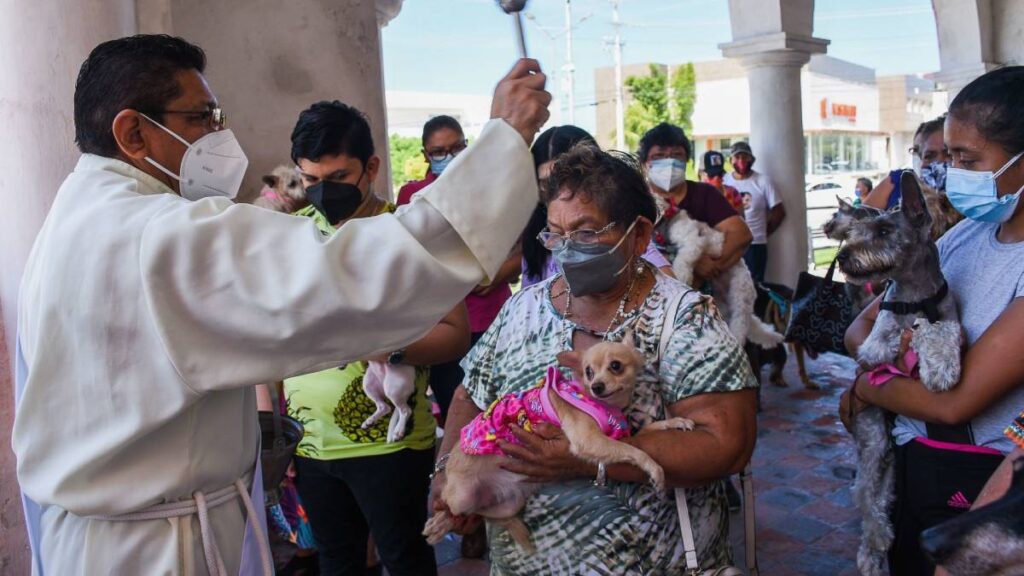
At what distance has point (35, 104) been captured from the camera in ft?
9.62

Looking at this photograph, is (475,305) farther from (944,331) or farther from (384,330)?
(384,330)

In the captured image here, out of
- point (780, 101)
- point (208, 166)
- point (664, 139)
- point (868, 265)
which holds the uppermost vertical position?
point (780, 101)

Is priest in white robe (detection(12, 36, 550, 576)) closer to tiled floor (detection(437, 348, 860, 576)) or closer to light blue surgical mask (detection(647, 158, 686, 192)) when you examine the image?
tiled floor (detection(437, 348, 860, 576))

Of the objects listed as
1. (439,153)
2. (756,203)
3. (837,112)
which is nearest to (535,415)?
(439,153)

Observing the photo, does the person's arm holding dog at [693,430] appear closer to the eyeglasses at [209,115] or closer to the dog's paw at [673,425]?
the dog's paw at [673,425]

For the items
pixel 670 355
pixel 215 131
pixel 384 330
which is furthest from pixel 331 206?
pixel 384 330

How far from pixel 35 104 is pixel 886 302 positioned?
3.37 meters

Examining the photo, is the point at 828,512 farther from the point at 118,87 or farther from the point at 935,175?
the point at 118,87

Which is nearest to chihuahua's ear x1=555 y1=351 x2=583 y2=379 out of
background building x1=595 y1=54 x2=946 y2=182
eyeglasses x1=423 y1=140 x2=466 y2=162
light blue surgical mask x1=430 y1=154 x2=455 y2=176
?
light blue surgical mask x1=430 y1=154 x2=455 y2=176

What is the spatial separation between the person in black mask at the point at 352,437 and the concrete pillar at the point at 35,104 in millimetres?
881

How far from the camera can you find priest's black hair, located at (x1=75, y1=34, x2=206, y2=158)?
1737mm

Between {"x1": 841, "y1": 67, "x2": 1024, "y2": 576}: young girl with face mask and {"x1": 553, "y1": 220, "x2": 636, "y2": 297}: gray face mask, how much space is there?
1128 mm

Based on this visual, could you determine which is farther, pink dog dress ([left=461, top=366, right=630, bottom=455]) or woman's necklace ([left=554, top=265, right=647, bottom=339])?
woman's necklace ([left=554, top=265, right=647, bottom=339])

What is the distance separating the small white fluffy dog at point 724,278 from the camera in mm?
4590
